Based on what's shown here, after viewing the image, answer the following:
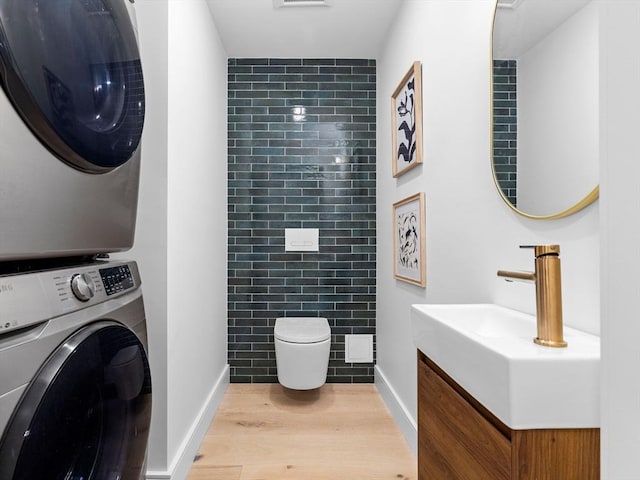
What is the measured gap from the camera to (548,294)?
79 cm

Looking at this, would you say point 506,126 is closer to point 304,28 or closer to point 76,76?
point 76,76

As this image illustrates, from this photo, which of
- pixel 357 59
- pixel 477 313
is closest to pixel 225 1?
pixel 357 59

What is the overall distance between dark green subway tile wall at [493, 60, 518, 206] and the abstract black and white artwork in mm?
597

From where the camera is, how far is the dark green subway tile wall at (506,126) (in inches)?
42.5

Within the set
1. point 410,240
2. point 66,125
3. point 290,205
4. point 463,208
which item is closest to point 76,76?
point 66,125

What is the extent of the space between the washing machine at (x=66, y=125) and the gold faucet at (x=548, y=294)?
3.28ft

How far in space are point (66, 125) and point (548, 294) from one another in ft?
3.48

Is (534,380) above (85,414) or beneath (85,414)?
above

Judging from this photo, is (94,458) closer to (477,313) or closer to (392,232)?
(477,313)

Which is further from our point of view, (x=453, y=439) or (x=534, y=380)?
(x=453, y=439)

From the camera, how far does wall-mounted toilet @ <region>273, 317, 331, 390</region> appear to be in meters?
2.09

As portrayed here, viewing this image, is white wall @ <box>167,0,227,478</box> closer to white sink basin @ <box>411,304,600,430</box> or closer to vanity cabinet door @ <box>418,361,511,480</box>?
vanity cabinet door @ <box>418,361,511,480</box>

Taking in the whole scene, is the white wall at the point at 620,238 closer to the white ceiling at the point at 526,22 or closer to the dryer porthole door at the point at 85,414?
the white ceiling at the point at 526,22

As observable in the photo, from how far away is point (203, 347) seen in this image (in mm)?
1936
